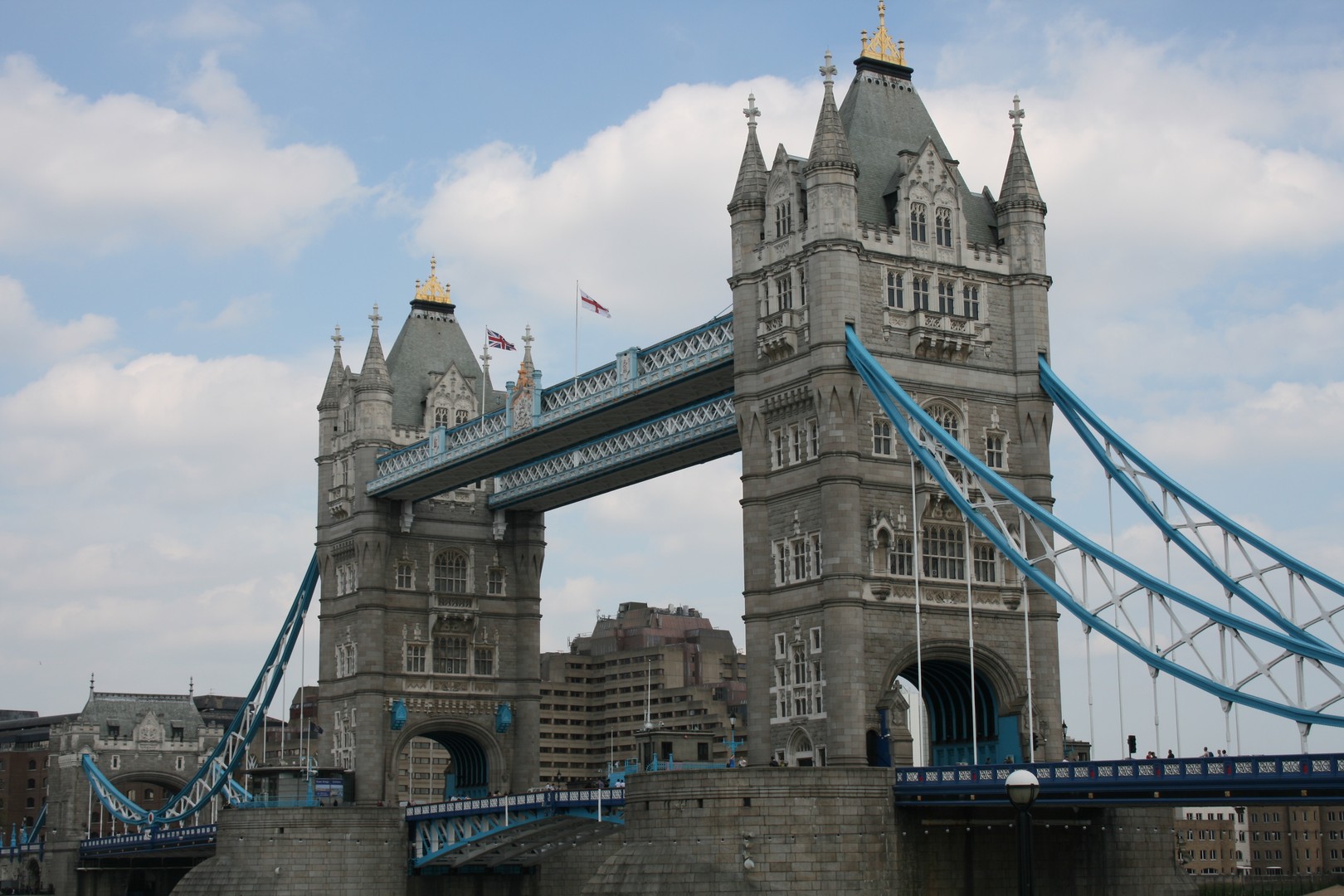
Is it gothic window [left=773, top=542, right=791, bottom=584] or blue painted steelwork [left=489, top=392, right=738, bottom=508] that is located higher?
blue painted steelwork [left=489, top=392, right=738, bottom=508]

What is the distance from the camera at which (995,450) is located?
65.2 meters

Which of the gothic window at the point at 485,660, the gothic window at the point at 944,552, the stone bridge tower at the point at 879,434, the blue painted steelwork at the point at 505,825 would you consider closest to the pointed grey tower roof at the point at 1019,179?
the stone bridge tower at the point at 879,434

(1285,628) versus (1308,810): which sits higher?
(1285,628)

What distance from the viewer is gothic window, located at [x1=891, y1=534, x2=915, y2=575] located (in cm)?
6244

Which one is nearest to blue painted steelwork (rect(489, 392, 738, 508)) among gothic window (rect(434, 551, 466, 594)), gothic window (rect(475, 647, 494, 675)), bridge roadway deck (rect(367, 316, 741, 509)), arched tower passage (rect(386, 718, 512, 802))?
bridge roadway deck (rect(367, 316, 741, 509))

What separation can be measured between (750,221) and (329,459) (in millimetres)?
35640

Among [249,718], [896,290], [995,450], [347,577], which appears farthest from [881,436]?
[249,718]

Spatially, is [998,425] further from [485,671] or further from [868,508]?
[485,671]

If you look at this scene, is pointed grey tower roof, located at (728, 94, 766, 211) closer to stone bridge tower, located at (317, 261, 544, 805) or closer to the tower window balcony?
the tower window balcony

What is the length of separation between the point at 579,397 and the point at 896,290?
18.9m

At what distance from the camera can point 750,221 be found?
67.4m

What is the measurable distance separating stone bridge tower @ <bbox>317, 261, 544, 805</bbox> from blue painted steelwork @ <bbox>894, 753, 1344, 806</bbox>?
39.4 meters

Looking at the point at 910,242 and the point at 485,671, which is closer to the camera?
the point at 910,242

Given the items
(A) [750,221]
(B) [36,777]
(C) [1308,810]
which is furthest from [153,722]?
(C) [1308,810]
